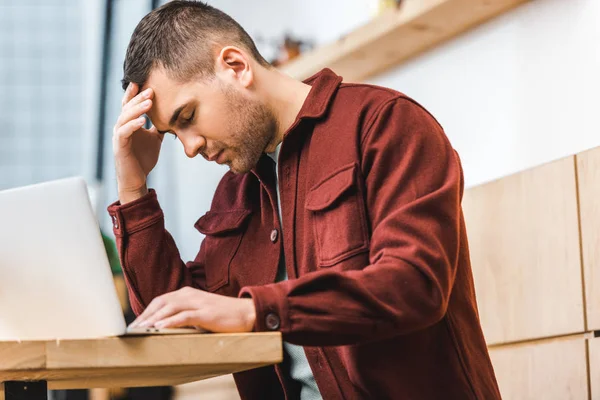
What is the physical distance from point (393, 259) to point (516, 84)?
166 centimetres

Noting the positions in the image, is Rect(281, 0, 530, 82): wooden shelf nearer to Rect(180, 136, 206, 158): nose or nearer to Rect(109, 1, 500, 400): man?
Rect(109, 1, 500, 400): man

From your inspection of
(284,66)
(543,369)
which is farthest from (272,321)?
(284,66)

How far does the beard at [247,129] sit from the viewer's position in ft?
5.68

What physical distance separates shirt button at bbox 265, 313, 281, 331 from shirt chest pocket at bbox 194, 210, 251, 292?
61 centimetres

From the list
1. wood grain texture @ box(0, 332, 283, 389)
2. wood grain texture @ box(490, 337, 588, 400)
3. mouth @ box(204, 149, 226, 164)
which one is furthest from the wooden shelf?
wood grain texture @ box(0, 332, 283, 389)

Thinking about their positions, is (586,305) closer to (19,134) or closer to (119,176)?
(119,176)

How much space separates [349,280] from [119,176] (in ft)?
2.34

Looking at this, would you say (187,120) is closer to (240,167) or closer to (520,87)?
(240,167)

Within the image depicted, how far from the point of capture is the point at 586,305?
2.10 meters

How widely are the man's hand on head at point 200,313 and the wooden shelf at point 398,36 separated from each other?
189cm

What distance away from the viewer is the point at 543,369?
224 centimetres

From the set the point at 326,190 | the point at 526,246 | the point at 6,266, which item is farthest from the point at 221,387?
the point at 6,266

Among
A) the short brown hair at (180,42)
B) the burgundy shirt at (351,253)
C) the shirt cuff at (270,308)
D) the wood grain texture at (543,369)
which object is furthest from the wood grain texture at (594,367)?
the shirt cuff at (270,308)

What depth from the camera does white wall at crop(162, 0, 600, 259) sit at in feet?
8.45
